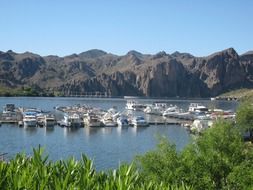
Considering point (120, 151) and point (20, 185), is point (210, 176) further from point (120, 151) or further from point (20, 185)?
point (120, 151)

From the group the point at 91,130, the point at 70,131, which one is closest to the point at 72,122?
the point at 91,130

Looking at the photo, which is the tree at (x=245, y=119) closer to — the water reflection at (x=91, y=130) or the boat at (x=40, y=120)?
the water reflection at (x=91, y=130)

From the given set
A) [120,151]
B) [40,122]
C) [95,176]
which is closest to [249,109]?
[120,151]

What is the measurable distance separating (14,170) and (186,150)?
73.9 ft

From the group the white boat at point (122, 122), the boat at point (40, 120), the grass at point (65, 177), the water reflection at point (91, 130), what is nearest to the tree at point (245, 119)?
the water reflection at point (91, 130)

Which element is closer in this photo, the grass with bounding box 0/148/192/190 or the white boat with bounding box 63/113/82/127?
the grass with bounding box 0/148/192/190

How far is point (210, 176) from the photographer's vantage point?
3228 cm

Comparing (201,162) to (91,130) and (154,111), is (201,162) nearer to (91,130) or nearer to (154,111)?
(91,130)

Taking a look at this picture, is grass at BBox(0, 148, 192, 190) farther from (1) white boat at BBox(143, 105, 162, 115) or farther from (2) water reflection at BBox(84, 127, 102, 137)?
(1) white boat at BBox(143, 105, 162, 115)

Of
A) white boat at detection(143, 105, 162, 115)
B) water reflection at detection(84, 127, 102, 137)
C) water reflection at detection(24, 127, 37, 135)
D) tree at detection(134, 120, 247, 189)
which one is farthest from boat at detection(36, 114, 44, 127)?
tree at detection(134, 120, 247, 189)

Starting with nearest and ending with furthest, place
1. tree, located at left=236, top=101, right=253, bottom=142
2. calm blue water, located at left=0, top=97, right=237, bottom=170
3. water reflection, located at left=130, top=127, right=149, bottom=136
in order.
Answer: calm blue water, located at left=0, top=97, right=237, bottom=170
tree, located at left=236, top=101, right=253, bottom=142
water reflection, located at left=130, top=127, right=149, bottom=136

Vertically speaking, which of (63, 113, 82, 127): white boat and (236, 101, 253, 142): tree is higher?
(236, 101, 253, 142): tree

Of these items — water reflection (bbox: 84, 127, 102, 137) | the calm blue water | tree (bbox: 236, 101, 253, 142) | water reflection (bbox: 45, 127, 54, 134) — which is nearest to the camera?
the calm blue water

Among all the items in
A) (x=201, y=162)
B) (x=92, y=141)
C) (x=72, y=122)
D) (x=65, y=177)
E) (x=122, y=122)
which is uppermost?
(x=65, y=177)
